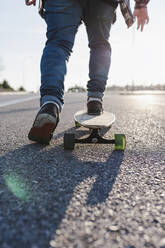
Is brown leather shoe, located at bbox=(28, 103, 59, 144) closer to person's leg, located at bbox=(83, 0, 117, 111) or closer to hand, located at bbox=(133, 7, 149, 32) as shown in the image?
person's leg, located at bbox=(83, 0, 117, 111)

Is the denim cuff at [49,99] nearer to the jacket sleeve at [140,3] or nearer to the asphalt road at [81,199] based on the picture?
the asphalt road at [81,199]

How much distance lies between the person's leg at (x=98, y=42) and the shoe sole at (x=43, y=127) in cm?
73

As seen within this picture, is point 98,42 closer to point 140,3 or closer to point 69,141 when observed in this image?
point 140,3

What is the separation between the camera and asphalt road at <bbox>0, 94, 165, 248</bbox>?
0.61m

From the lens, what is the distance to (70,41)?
1.94 m

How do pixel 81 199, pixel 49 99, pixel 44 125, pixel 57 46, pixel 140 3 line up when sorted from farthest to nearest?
pixel 140 3
pixel 57 46
pixel 49 99
pixel 44 125
pixel 81 199

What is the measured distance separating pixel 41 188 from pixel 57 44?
50.0 inches

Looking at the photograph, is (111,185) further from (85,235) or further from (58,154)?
(58,154)

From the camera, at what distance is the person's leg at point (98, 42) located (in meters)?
2.13

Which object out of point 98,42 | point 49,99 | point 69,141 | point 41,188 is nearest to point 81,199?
point 41,188

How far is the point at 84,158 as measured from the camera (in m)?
1.34

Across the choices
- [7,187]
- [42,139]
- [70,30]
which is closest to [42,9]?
[70,30]

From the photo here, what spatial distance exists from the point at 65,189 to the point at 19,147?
78 cm

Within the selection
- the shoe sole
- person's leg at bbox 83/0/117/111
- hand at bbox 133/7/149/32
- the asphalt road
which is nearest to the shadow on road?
the asphalt road
